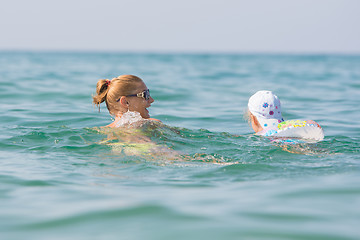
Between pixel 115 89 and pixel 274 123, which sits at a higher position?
pixel 115 89

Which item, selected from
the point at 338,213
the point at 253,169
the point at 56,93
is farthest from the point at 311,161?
the point at 56,93

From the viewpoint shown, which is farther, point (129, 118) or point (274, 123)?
point (274, 123)

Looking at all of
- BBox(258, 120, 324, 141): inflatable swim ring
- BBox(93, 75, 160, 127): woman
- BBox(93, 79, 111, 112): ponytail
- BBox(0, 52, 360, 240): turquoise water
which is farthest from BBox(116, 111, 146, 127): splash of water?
BBox(258, 120, 324, 141): inflatable swim ring

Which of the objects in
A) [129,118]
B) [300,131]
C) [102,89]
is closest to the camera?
[300,131]

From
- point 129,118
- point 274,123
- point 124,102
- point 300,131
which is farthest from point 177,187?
point 274,123

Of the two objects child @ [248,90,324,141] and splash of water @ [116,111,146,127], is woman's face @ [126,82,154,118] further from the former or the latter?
child @ [248,90,324,141]

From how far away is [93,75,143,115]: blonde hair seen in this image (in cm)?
669

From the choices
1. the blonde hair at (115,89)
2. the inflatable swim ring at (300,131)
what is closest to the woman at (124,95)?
the blonde hair at (115,89)

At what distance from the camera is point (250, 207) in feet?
13.0

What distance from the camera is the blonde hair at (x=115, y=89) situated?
21.9 feet

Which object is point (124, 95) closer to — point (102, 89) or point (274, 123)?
point (102, 89)

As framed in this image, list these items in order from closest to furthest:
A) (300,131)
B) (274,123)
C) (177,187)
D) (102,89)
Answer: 1. (177,187)
2. (300,131)
3. (102,89)
4. (274,123)

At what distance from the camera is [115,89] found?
6691mm

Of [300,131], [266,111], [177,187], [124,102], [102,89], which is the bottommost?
[177,187]
